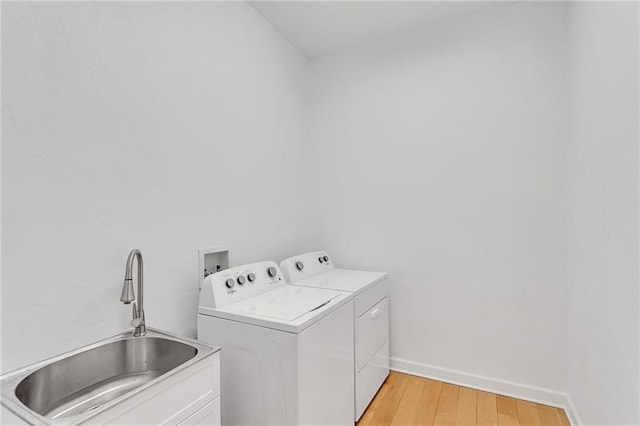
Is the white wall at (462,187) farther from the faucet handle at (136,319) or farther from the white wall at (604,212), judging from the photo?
the faucet handle at (136,319)

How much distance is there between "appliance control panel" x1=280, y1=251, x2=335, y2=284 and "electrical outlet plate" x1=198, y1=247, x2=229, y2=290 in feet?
1.44

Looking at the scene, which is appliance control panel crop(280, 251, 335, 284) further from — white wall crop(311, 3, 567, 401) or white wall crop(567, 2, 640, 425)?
white wall crop(567, 2, 640, 425)

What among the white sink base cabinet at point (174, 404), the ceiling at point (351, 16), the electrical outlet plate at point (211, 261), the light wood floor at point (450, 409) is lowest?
the light wood floor at point (450, 409)

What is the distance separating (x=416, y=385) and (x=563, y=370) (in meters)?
0.90

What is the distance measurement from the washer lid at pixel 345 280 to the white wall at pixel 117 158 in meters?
0.43

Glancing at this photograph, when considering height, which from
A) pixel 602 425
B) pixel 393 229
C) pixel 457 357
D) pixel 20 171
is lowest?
pixel 457 357

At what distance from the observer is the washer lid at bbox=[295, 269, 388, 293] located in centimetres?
197

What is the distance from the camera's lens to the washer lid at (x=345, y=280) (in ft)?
6.46

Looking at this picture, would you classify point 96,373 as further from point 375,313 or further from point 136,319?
point 375,313

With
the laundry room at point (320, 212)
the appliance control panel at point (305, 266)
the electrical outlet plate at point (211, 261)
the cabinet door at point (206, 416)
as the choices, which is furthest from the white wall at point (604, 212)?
the electrical outlet plate at point (211, 261)

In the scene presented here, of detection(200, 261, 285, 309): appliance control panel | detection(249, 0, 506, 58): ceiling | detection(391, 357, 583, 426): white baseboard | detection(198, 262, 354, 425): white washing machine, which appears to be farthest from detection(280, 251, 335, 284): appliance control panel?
detection(249, 0, 506, 58): ceiling

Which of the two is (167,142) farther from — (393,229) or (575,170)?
(575,170)

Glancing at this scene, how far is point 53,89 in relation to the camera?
115cm

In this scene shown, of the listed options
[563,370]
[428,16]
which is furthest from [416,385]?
[428,16]
